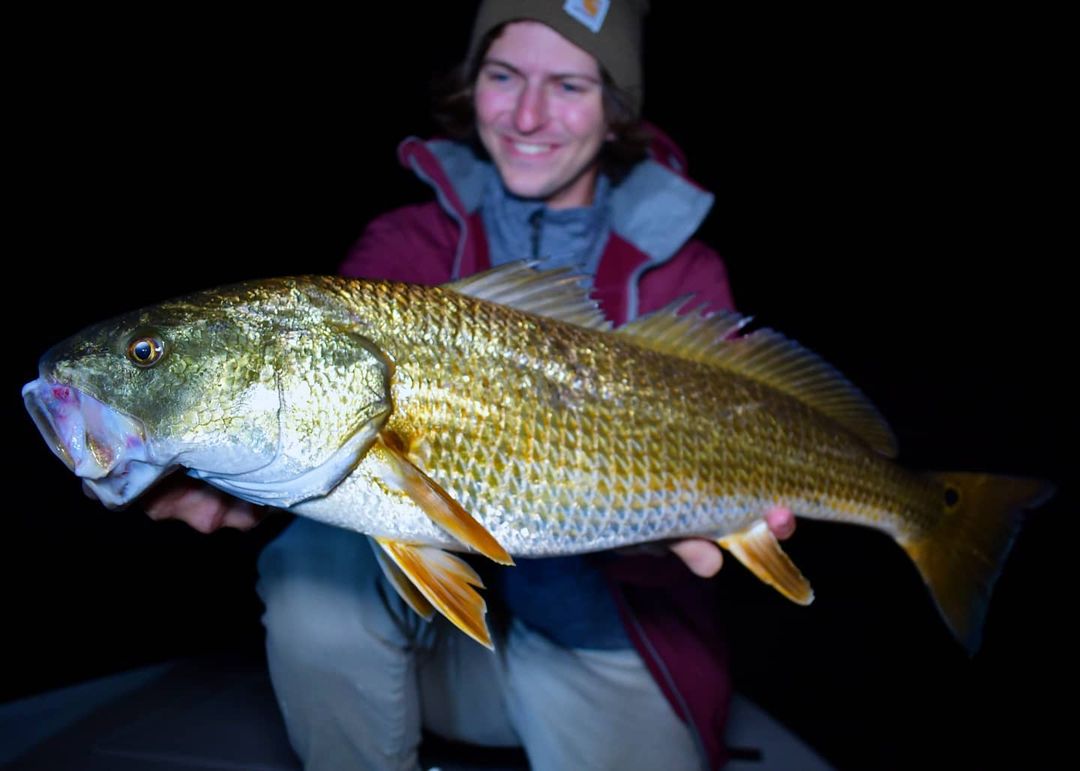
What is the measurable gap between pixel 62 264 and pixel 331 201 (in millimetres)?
5960

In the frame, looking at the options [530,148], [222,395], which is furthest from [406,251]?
[222,395]

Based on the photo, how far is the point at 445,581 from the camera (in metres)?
1.04

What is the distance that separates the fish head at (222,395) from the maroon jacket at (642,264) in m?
0.81

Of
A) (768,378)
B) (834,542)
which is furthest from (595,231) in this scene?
(834,542)

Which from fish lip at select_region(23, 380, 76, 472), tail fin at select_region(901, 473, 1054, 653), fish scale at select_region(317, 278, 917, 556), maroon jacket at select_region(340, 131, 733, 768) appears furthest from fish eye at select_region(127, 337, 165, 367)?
tail fin at select_region(901, 473, 1054, 653)

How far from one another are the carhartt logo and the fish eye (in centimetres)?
124

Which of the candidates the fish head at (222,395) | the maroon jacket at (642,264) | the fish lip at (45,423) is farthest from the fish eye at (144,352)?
the maroon jacket at (642,264)

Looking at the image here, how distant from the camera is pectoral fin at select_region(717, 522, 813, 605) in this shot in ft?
4.28

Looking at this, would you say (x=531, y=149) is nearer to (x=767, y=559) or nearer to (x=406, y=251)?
(x=406, y=251)

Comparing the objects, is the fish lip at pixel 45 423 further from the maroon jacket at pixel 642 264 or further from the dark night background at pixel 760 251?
the dark night background at pixel 760 251

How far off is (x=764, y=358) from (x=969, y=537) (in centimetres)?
60

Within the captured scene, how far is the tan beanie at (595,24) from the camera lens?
1661 millimetres

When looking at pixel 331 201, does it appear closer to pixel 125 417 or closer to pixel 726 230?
pixel 726 230

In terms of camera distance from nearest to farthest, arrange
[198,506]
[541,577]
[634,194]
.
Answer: [198,506]
[541,577]
[634,194]
